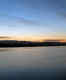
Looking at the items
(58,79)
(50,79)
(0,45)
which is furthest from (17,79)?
(0,45)

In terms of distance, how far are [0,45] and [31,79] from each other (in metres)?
25.8

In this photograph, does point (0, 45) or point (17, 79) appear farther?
point (0, 45)

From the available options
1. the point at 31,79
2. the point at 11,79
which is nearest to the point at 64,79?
the point at 31,79

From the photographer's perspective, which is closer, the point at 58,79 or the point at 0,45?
the point at 58,79

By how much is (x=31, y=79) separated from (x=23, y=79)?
0.84ft

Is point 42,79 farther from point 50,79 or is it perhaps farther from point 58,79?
point 58,79

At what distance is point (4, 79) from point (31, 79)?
862 mm

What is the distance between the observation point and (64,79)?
3.08 meters

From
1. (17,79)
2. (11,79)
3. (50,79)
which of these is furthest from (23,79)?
(50,79)

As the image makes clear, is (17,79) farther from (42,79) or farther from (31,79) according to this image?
(42,79)

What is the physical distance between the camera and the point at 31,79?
3090mm

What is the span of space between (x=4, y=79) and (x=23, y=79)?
0.61 m

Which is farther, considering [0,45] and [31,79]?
[0,45]

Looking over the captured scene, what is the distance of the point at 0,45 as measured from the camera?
27234 millimetres
